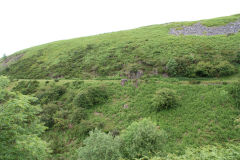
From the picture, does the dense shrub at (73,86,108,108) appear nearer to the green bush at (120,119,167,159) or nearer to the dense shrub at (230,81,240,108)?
the green bush at (120,119,167,159)

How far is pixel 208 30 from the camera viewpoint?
4150 cm

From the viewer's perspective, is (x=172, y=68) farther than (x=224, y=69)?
Yes

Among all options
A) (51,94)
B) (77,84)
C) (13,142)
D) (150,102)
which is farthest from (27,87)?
(13,142)

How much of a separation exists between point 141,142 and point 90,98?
49.5ft

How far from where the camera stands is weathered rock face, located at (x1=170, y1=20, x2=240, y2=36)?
126 ft

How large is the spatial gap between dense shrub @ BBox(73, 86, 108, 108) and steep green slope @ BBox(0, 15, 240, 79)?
855 cm

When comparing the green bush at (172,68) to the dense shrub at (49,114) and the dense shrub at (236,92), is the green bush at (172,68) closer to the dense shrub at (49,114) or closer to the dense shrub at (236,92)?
the dense shrub at (236,92)

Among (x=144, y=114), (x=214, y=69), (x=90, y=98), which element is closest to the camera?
(x=144, y=114)

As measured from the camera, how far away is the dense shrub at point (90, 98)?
79.3 ft

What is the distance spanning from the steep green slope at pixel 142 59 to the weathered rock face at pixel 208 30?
108 inches

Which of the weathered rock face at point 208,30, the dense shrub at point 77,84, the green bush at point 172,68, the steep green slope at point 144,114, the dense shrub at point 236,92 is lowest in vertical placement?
the steep green slope at point 144,114

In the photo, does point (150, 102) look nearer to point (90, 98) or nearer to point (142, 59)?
point (90, 98)

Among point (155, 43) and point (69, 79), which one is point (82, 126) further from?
point (155, 43)

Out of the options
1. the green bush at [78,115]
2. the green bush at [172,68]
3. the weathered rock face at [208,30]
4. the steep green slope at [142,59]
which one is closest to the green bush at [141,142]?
Result: the green bush at [78,115]
